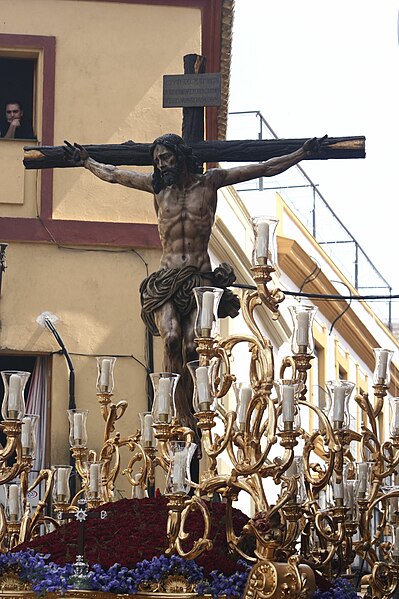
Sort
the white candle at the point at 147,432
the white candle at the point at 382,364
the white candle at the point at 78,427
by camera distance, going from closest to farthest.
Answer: the white candle at the point at 382,364, the white candle at the point at 78,427, the white candle at the point at 147,432

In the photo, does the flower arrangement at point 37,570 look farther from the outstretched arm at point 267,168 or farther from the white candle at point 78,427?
the outstretched arm at point 267,168

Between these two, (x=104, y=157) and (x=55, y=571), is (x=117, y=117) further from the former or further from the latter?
(x=55, y=571)

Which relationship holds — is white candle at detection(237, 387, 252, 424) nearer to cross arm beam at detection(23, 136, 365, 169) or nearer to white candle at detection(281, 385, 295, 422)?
white candle at detection(281, 385, 295, 422)

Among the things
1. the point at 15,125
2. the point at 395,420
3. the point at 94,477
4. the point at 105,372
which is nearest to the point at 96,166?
the point at 105,372

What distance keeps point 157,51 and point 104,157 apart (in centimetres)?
673

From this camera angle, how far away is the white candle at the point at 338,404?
13.6 metres

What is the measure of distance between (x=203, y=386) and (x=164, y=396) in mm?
226

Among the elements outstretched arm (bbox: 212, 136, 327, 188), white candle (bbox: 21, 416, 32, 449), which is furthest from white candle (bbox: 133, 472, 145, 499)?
outstretched arm (bbox: 212, 136, 327, 188)

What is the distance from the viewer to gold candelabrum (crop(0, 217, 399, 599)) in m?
12.5

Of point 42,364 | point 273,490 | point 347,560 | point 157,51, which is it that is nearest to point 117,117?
point 157,51

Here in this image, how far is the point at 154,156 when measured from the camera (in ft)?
47.3

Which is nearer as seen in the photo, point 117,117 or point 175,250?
point 175,250

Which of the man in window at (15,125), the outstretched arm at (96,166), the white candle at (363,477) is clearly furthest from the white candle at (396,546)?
the man in window at (15,125)

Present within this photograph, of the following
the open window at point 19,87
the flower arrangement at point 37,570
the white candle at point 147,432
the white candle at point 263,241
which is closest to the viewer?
the flower arrangement at point 37,570
